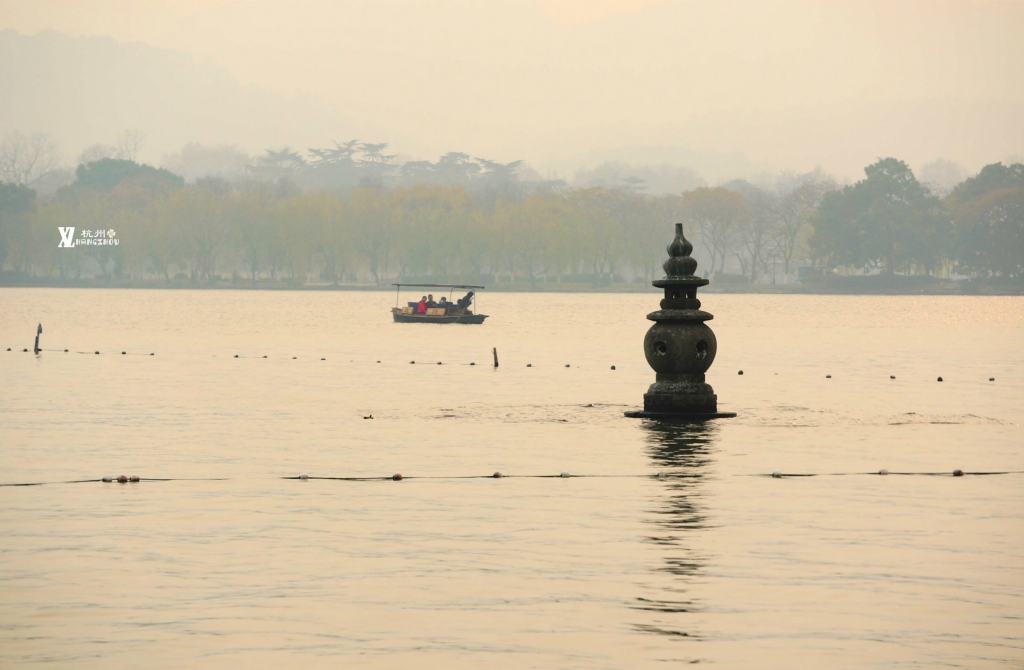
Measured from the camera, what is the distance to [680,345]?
2725 centimetres

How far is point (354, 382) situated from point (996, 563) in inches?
1133

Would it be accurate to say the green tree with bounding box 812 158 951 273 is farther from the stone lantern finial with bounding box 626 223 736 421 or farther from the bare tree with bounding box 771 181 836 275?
the stone lantern finial with bounding box 626 223 736 421

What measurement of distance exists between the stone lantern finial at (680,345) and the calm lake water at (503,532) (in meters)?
1.07

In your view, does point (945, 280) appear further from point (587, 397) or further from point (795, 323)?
point (587, 397)

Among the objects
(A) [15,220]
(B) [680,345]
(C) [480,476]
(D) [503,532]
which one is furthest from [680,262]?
(A) [15,220]

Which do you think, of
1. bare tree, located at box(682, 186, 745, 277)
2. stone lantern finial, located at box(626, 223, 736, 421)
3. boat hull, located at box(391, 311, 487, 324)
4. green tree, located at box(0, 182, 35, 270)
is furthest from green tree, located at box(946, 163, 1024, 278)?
stone lantern finial, located at box(626, 223, 736, 421)

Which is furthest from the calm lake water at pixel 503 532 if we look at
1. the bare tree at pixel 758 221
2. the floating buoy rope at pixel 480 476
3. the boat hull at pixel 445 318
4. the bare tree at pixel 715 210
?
the bare tree at pixel 758 221

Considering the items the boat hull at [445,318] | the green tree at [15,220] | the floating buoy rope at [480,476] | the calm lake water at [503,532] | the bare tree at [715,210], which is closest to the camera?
the calm lake water at [503,532]

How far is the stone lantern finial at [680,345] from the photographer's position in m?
27.3

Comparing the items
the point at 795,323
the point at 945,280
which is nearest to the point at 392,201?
the point at 945,280

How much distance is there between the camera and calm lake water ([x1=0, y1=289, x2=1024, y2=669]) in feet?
35.6

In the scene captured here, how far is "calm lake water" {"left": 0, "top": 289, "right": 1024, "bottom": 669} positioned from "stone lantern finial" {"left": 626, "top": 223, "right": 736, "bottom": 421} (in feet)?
3.51

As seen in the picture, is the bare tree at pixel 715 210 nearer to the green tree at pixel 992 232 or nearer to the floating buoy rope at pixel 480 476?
the green tree at pixel 992 232

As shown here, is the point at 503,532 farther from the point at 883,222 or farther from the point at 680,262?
the point at 883,222
